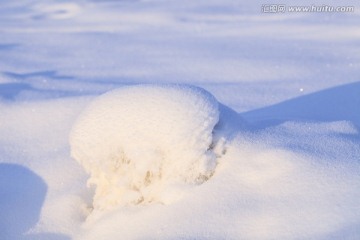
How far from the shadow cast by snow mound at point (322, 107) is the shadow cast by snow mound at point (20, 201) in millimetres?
1268

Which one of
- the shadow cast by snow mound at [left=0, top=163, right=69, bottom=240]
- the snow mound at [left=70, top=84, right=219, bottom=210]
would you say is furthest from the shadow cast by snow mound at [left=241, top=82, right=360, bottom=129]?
the shadow cast by snow mound at [left=0, top=163, right=69, bottom=240]

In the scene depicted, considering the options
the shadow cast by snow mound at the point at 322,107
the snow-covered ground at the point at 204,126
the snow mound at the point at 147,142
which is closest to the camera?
the snow-covered ground at the point at 204,126

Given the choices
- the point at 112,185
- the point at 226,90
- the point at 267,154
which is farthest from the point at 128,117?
the point at 226,90

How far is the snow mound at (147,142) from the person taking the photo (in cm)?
183

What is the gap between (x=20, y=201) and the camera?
7.04 feet

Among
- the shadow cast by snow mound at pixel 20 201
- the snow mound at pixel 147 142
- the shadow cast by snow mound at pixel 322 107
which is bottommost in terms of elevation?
the shadow cast by snow mound at pixel 322 107

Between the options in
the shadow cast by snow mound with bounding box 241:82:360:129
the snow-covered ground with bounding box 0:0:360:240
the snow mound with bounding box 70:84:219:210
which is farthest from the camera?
the shadow cast by snow mound with bounding box 241:82:360:129

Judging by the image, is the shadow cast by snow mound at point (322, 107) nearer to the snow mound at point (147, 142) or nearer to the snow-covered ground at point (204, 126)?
the snow-covered ground at point (204, 126)

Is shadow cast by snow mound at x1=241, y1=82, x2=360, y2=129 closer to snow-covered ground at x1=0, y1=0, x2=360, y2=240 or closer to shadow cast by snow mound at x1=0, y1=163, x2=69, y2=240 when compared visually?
snow-covered ground at x1=0, y1=0, x2=360, y2=240

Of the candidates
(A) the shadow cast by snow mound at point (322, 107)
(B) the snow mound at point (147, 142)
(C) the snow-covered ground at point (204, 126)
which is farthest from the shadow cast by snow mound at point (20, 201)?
(A) the shadow cast by snow mound at point (322, 107)

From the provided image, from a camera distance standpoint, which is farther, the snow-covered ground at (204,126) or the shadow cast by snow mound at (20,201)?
the shadow cast by snow mound at (20,201)

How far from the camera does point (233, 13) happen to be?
22.5 ft

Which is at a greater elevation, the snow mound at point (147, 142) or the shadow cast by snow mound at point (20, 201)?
the snow mound at point (147, 142)

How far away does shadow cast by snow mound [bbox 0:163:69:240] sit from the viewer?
1924 mm
